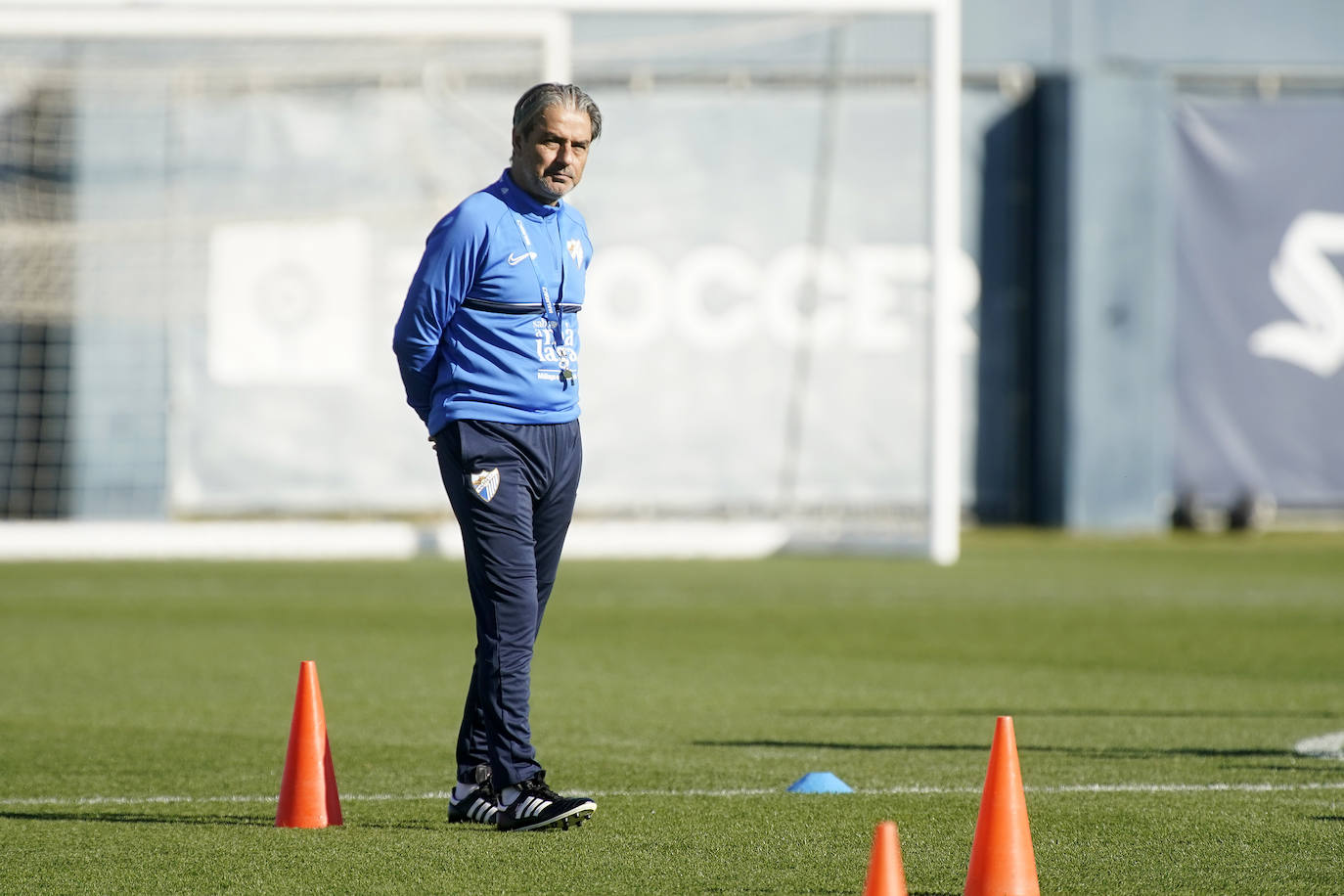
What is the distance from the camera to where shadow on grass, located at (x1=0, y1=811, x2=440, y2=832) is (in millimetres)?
5215

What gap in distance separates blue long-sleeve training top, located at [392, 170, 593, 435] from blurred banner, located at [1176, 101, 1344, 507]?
18.2 metres

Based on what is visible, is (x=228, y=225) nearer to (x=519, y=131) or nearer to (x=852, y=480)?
(x=852, y=480)

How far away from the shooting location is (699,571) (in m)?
16.4

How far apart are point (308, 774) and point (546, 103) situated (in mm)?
1809

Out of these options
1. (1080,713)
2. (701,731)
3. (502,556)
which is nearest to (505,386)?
(502,556)

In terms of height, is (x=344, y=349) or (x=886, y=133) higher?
(x=886, y=133)

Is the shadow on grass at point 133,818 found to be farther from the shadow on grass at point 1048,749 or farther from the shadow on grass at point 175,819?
the shadow on grass at point 1048,749

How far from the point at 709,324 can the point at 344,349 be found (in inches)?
158

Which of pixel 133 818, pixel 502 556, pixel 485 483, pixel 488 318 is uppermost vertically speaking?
pixel 488 318

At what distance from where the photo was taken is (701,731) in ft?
23.7

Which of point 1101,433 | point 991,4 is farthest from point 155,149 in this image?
point 1101,433

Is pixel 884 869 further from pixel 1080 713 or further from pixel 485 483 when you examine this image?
pixel 1080 713

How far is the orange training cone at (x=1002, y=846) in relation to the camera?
4.05 meters

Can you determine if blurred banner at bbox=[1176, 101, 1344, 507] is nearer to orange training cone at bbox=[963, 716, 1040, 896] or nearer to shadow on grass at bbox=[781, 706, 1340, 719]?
shadow on grass at bbox=[781, 706, 1340, 719]
